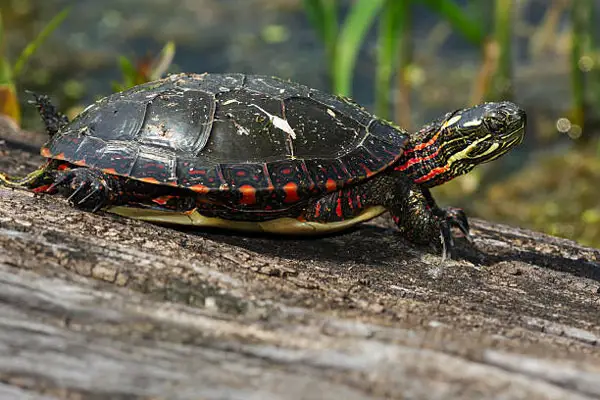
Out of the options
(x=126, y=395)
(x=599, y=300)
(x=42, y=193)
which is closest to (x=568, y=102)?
(x=599, y=300)

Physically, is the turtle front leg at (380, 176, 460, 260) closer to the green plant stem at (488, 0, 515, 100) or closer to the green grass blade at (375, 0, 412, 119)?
the green grass blade at (375, 0, 412, 119)

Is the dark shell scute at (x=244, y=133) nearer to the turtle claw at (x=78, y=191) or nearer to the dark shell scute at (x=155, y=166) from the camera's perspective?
the dark shell scute at (x=155, y=166)

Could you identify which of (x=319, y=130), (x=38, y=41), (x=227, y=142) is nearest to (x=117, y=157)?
(x=227, y=142)

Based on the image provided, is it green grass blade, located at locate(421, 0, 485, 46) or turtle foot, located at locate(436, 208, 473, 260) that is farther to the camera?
green grass blade, located at locate(421, 0, 485, 46)

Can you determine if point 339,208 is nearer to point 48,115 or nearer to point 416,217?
point 416,217

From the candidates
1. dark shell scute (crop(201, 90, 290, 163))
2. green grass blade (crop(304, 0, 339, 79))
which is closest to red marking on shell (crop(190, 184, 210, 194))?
dark shell scute (crop(201, 90, 290, 163))

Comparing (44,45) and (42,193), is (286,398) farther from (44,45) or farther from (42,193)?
(44,45)

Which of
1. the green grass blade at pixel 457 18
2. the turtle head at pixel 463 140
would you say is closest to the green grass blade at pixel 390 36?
the green grass blade at pixel 457 18

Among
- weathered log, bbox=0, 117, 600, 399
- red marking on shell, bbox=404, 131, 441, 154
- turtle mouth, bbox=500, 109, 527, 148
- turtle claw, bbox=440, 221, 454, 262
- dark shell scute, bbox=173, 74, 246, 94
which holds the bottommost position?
weathered log, bbox=0, 117, 600, 399
